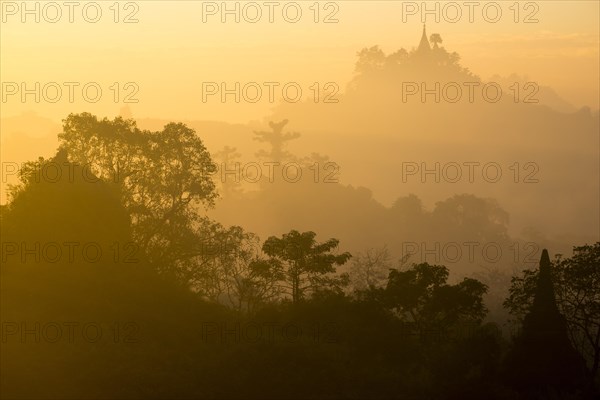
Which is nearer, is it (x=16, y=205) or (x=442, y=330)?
(x=16, y=205)

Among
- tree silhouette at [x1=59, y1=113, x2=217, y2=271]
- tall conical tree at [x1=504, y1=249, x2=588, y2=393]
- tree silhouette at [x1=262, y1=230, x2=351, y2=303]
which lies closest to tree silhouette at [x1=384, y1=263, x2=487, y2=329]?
tree silhouette at [x1=262, y1=230, x2=351, y2=303]

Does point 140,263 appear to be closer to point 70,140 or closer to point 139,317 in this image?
point 139,317

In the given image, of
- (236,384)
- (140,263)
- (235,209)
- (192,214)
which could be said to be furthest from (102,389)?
(235,209)

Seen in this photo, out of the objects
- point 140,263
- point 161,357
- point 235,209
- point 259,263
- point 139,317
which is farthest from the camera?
point 235,209

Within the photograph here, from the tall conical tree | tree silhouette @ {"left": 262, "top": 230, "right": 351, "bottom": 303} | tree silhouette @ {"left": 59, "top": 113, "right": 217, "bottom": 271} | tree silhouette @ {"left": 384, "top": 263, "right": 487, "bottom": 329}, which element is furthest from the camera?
tree silhouette @ {"left": 59, "top": 113, "right": 217, "bottom": 271}

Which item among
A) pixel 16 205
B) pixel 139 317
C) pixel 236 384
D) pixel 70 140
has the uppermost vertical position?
pixel 70 140

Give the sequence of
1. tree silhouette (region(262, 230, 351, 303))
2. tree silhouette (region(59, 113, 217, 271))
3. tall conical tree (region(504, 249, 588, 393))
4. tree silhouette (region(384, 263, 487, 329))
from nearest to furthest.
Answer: tall conical tree (region(504, 249, 588, 393)) < tree silhouette (region(384, 263, 487, 329)) < tree silhouette (region(262, 230, 351, 303)) < tree silhouette (region(59, 113, 217, 271))

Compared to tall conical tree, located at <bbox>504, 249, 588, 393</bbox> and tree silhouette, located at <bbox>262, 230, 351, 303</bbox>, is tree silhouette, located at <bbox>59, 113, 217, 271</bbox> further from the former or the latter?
tall conical tree, located at <bbox>504, 249, 588, 393</bbox>

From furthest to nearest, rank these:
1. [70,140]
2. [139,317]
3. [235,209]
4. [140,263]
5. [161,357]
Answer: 1. [235,209]
2. [70,140]
3. [140,263]
4. [139,317]
5. [161,357]

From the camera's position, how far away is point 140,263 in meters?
41.3

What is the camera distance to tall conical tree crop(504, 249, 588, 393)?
3472cm

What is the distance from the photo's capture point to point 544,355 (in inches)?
1380

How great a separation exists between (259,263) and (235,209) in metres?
99.1

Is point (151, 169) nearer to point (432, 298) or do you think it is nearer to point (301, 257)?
point (301, 257)
